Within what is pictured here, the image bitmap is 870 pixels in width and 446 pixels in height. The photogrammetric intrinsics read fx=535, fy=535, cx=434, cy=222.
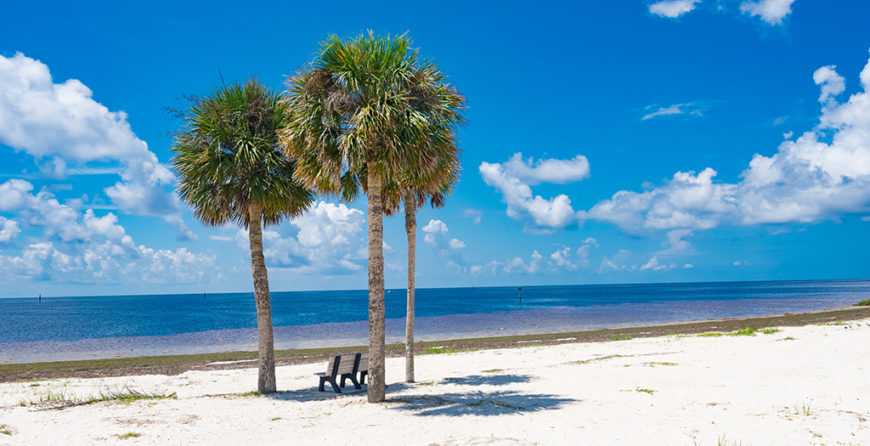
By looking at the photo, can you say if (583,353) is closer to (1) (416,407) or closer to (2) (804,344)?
(2) (804,344)

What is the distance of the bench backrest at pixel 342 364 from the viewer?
48.4 ft

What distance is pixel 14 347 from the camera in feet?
146

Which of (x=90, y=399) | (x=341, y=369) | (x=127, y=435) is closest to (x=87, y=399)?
(x=90, y=399)

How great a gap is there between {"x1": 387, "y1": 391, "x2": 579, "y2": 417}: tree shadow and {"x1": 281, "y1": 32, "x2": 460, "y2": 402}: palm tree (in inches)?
36.6

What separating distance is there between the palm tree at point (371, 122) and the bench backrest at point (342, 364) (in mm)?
2703

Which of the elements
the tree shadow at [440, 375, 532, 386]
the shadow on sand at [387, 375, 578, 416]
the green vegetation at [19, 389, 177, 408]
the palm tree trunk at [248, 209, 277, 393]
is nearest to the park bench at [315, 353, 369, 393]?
the palm tree trunk at [248, 209, 277, 393]

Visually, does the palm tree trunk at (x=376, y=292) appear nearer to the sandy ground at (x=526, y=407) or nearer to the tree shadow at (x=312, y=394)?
the sandy ground at (x=526, y=407)

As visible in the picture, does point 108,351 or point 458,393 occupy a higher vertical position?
point 458,393

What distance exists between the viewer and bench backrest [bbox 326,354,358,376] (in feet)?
48.4

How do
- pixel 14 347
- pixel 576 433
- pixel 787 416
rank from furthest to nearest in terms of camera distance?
pixel 14 347
pixel 787 416
pixel 576 433

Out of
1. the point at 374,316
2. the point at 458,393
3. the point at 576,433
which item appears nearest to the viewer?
the point at 576,433

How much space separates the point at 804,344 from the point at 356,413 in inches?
707

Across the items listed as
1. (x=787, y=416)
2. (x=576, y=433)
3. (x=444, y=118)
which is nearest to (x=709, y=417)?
(x=787, y=416)

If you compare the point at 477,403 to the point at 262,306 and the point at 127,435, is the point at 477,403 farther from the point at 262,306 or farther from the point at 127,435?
the point at 127,435
